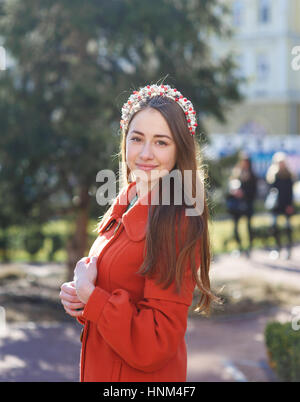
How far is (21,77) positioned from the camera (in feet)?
26.2

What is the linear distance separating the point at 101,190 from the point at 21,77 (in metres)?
2.31

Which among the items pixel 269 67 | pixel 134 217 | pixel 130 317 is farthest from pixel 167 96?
pixel 269 67

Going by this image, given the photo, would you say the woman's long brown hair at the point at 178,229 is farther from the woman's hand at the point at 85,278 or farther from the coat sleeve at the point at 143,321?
the woman's hand at the point at 85,278

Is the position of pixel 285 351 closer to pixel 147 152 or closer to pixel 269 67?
pixel 147 152

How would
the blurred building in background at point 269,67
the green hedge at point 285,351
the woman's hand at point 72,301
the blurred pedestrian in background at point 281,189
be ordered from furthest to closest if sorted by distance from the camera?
the blurred building in background at point 269,67
the blurred pedestrian in background at point 281,189
the green hedge at point 285,351
the woman's hand at point 72,301

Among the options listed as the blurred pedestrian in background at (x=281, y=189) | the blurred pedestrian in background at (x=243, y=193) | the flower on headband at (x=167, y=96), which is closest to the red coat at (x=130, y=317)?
the flower on headband at (x=167, y=96)

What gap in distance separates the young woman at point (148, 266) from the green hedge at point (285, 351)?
2.67 m

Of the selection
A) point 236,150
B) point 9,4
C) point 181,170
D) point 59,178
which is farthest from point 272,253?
point 181,170

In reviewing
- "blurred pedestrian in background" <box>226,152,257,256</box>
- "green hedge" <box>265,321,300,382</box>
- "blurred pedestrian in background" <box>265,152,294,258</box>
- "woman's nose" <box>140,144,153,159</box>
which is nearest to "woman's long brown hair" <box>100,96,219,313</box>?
"woman's nose" <box>140,144,153,159</box>

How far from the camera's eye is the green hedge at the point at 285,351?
4.61m

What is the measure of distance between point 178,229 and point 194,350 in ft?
14.2

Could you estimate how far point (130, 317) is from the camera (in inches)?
76.2

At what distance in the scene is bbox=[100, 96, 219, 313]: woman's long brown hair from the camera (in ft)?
6.48
